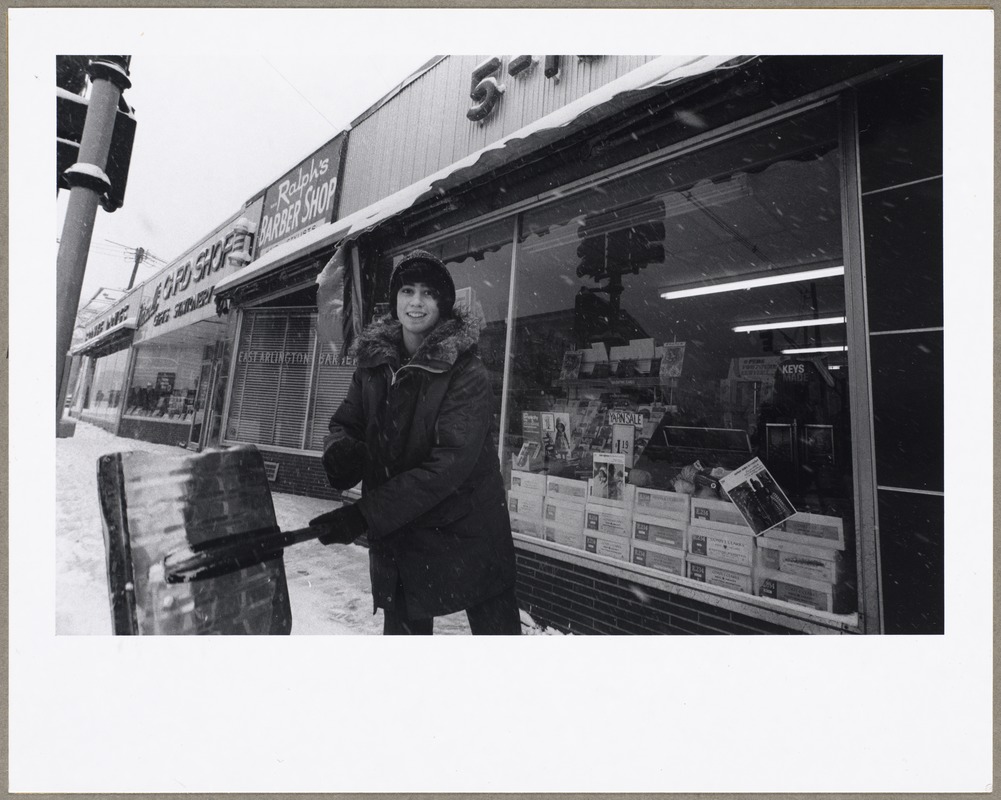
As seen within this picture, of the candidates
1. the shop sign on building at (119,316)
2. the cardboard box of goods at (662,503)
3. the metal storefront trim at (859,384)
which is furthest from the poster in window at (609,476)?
the shop sign on building at (119,316)

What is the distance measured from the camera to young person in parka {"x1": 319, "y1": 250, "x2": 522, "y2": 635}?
2.01 meters

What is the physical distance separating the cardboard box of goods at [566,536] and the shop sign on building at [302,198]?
5000 mm

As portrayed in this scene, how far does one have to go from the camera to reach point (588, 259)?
3717 millimetres

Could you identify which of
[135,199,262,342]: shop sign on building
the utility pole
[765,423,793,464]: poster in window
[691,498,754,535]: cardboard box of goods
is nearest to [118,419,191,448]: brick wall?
[135,199,262,342]: shop sign on building

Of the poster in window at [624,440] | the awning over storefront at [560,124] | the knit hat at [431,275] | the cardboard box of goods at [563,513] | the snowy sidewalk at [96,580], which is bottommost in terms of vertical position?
the snowy sidewalk at [96,580]

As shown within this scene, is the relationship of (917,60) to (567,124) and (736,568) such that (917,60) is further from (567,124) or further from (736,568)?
(736,568)

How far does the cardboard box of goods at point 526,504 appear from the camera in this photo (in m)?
3.27

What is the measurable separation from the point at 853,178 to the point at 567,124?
1.29m

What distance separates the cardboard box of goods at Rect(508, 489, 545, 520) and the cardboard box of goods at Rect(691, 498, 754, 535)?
1.01m

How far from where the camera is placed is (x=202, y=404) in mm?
7812

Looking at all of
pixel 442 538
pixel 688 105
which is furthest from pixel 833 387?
pixel 442 538

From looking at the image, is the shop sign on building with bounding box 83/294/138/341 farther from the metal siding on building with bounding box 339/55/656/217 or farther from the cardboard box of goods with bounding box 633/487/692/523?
the cardboard box of goods with bounding box 633/487/692/523

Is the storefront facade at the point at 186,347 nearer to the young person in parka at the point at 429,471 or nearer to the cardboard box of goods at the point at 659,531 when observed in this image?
the young person in parka at the point at 429,471

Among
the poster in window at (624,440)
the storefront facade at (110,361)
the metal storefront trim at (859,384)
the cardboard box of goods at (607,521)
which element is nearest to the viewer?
the metal storefront trim at (859,384)
